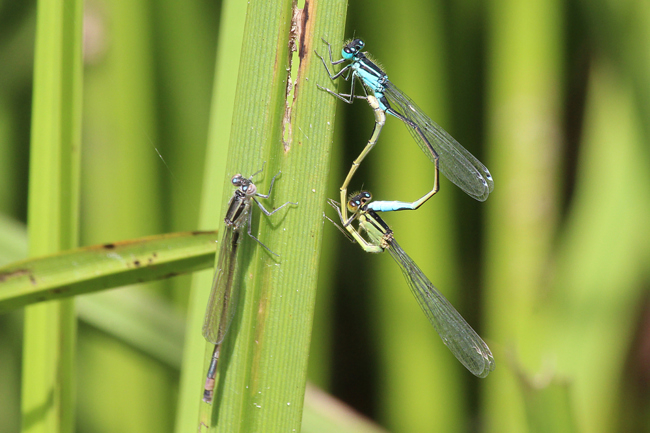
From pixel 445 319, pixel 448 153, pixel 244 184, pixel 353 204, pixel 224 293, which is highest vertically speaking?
pixel 448 153

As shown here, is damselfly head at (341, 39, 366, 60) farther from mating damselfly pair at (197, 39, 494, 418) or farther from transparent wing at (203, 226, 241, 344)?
transparent wing at (203, 226, 241, 344)

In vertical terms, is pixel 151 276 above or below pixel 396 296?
above

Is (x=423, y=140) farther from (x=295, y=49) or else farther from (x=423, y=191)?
(x=295, y=49)

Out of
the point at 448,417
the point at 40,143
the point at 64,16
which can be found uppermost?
the point at 64,16

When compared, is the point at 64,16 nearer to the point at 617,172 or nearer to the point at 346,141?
the point at 346,141

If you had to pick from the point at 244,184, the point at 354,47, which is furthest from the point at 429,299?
the point at 244,184

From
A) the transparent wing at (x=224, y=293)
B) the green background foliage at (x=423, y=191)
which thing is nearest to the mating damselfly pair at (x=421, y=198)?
the green background foliage at (x=423, y=191)

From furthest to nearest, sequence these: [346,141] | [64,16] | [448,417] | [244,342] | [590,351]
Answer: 1. [346,141]
2. [448,417]
3. [590,351]
4. [64,16]
5. [244,342]

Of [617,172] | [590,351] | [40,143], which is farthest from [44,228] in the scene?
[617,172]
